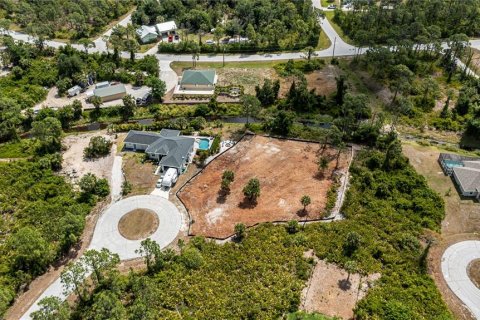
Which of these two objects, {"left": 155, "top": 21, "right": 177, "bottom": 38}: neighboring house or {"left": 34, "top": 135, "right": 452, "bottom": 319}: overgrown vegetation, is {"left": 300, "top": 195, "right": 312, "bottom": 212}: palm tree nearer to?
{"left": 34, "top": 135, "right": 452, "bottom": 319}: overgrown vegetation

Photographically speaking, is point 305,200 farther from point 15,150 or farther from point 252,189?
point 15,150

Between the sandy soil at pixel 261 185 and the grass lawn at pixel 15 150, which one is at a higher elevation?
the grass lawn at pixel 15 150

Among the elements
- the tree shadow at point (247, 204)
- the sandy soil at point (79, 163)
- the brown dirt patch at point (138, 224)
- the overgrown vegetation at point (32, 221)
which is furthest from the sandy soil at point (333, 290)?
the sandy soil at point (79, 163)

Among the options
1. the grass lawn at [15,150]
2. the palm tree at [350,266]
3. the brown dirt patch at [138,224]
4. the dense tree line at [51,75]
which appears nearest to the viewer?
the palm tree at [350,266]

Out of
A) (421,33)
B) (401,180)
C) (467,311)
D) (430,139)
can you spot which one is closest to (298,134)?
(401,180)

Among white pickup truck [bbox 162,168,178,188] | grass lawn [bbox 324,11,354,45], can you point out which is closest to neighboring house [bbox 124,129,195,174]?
white pickup truck [bbox 162,168,178,188]

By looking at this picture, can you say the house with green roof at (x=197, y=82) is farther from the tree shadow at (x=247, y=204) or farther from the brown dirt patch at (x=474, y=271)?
the brown dirt patch at (x=474, y=271)
